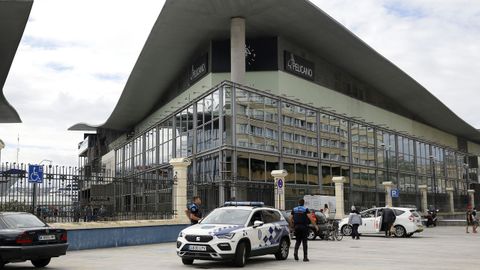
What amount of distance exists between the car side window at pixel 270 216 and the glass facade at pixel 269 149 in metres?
10.6

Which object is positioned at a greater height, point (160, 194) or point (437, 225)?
point (160, 194)

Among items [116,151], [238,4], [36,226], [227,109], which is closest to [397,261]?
[36,226]

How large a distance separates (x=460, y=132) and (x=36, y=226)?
250ft

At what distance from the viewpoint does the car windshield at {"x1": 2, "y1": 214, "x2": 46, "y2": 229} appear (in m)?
12.7

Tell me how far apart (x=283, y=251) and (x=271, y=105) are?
22.5 metres

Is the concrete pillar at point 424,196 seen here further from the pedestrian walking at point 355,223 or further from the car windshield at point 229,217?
→ the car windshield at point 229,217

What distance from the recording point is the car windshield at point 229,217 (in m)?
14.4

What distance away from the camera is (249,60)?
1690 inches

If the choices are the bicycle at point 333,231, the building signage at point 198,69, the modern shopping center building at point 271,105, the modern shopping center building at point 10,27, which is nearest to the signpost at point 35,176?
the modern shopping center building at point 271,105

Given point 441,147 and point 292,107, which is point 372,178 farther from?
point 441,147

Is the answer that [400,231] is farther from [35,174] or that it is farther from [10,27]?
[10,27]

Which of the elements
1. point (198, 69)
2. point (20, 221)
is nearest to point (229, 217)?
point (20, 221)

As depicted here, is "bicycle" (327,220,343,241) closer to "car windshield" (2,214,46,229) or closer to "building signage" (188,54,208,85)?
"car windshield" (2,214,46,229)

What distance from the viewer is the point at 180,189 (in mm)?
23234
